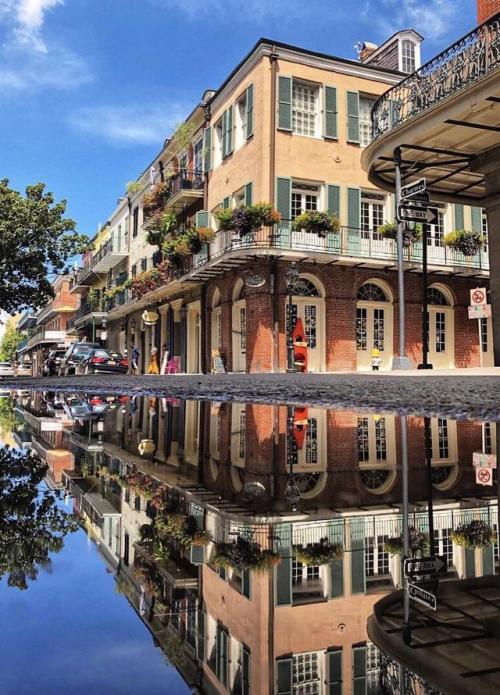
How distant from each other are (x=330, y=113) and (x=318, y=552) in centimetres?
2590

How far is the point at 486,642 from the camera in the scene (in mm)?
Answer: 1241

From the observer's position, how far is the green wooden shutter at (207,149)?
29356mm

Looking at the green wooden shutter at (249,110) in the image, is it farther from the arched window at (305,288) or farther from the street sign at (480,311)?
the street sign at (480,311)

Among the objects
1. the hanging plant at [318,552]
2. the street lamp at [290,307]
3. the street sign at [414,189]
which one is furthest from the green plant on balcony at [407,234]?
the hanging plant at [318,552]

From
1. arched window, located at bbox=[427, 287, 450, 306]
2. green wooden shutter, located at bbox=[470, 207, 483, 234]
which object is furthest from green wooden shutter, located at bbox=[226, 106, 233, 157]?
green wooden shutter, located at bbox=[470, 207, 483, 234]

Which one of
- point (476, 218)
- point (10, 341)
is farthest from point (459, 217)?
point (10, 341)

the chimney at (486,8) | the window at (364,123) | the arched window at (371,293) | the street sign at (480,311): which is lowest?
the street sign at (480,311)

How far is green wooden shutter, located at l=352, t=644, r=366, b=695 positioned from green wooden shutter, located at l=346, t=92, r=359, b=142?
2658 centimetres

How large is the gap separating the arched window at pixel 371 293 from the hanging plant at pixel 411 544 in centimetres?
2396

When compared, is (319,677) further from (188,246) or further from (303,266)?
(188,246)

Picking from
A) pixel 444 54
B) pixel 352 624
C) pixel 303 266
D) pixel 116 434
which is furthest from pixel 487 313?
pixel 352 624

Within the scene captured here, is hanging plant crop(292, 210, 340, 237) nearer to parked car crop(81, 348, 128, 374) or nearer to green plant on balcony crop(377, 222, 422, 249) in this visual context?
green plant on balcony crop(377, 222, 422, 249)

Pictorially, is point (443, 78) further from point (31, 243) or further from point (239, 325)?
point (31, 243)

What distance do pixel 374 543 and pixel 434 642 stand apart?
27.6 inches
